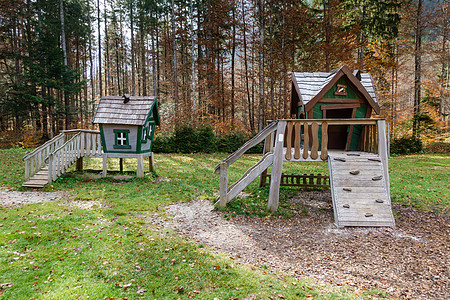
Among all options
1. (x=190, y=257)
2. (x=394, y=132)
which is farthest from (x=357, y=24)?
(x=190, y=257)

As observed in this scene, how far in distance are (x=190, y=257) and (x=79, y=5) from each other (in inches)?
1156

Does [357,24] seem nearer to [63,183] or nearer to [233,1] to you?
[233,1]

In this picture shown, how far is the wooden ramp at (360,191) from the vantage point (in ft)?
19.2

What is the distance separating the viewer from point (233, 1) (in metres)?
22.2

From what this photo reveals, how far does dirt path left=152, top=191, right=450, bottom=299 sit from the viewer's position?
12.6 ft

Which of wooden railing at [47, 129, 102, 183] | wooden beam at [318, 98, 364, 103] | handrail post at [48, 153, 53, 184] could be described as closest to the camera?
wooden beam at [318, 98, 364, 103]

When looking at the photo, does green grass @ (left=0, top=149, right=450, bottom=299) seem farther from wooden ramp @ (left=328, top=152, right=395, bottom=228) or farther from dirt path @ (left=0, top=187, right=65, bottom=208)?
wooden ramp @ (left=328, top=152, right=395, bottom=228)

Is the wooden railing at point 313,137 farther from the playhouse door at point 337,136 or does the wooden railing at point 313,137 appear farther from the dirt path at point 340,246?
the playhouse door at point 337,136

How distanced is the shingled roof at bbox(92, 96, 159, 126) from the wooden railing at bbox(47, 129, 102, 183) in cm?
105

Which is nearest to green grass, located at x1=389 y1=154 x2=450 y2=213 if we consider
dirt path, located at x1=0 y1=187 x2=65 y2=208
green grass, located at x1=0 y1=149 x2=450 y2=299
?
green grass, located at x1=0 y1=149 x2=450 y2=299

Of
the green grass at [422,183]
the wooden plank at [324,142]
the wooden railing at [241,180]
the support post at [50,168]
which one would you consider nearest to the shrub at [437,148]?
the green grass at [422,183]

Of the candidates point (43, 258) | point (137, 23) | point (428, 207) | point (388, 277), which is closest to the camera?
point (388, 277)

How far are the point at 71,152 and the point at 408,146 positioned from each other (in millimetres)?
23062

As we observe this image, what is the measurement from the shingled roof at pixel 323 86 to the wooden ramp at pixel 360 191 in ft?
6.05
